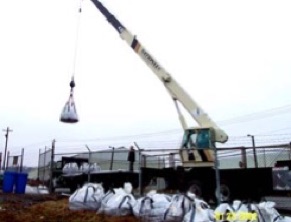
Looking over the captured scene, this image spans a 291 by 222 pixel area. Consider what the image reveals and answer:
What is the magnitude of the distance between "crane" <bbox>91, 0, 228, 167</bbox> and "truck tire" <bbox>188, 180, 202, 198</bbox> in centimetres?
67

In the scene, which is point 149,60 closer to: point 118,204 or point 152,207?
point 118,204

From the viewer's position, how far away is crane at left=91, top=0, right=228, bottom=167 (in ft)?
46.8

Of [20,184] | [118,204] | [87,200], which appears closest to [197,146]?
[87,200]

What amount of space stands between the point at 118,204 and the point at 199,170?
16.8ft

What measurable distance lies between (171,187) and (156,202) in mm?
5692

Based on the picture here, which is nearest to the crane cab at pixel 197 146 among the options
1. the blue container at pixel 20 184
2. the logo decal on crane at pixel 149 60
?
the logo decal on crane at pixel 149 60

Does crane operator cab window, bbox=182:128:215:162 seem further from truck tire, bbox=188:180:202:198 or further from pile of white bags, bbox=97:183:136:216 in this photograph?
pile of white bags, bbox=97:183:136:216

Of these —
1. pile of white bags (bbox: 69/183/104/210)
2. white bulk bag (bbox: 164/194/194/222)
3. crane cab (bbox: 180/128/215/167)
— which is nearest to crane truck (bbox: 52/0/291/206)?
crane cab (bbox: 180/128/215/167)

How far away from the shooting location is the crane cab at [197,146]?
14.2 metres

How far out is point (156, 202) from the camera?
29.7 feet

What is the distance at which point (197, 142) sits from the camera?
14711mm

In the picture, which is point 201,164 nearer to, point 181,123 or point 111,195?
point 181,123

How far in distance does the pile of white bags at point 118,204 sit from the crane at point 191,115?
119 inches

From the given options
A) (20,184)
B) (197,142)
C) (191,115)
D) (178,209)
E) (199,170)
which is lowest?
(178,209)
